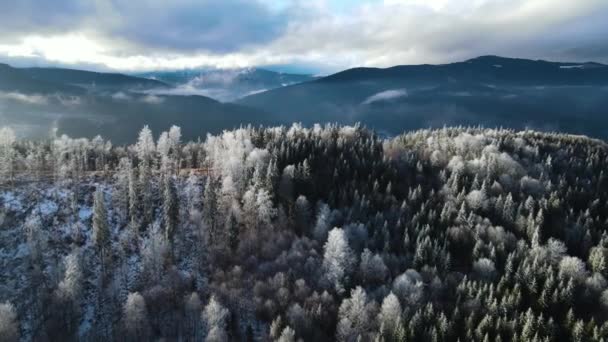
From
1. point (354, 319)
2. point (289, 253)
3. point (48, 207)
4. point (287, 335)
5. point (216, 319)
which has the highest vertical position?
point (48, 207)

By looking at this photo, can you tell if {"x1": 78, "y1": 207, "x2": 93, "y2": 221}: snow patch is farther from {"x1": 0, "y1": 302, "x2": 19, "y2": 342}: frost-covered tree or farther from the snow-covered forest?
{"x1": 0, "y1": 302, "x2": 19, "y2": 342}: frost-covered tree

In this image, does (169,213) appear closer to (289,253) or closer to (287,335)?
(289,253)

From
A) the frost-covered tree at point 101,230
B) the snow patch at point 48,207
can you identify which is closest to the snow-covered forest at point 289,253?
the frost-covered tree at point 101,230

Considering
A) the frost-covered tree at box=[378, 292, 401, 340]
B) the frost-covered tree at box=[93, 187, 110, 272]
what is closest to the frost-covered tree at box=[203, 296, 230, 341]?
the frost-covered tree at box=[378, 292, 401, 340]

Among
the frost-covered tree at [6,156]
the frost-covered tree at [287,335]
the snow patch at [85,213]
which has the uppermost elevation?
the frost-covered tree at [6,156]

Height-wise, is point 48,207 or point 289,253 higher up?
point 48,207

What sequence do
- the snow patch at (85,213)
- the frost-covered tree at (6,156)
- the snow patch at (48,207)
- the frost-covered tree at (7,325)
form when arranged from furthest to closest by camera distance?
the frost-covered tree at (6,156)
the snow patch at (48,207)
the snow patch at (85,213)
the frost-covered tree at (7,325)

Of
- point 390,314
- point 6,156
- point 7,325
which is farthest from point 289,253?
point 6,156

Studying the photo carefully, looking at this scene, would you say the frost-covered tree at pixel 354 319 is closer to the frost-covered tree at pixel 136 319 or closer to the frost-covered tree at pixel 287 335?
the frost-covered tree at pixel 287 335

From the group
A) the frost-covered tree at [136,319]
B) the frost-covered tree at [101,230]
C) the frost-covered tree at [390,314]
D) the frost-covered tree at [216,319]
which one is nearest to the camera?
the frost-covered tree at [390,314]

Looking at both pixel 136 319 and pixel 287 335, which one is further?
pixel 136 319
